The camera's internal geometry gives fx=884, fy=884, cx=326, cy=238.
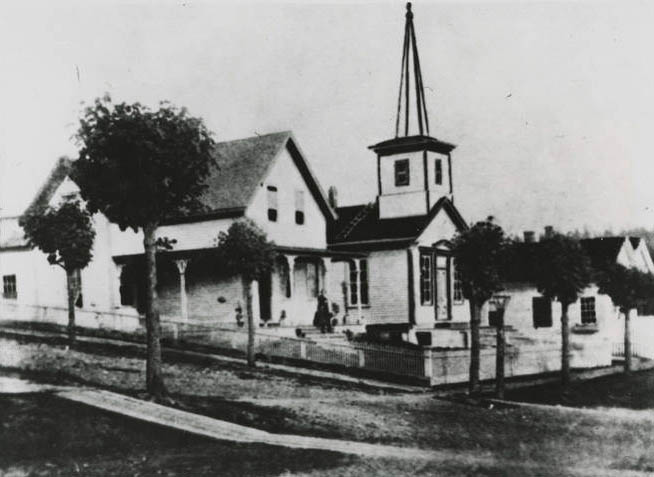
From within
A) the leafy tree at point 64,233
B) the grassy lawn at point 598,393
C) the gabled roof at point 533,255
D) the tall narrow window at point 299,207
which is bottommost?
the grassy lawn at point 598,393

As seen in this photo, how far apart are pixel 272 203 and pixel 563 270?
1085 centimetres

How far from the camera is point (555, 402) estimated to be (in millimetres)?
25547

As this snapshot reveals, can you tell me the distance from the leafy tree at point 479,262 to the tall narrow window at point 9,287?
1826 centimetres

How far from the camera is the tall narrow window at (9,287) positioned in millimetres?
34719

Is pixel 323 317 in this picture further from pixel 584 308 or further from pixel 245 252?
pixel 584 308

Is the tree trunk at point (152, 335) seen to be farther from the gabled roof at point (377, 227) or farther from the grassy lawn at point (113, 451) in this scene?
the gabled roof at point (377, 227)

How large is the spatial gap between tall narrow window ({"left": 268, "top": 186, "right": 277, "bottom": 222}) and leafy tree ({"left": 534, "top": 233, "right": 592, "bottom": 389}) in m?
9.75

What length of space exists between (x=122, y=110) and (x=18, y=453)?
301 inches

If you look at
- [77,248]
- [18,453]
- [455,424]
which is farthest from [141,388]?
→ [77,248]

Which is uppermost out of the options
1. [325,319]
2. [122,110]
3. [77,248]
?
[122,110]

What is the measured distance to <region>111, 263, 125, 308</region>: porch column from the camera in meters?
34.1

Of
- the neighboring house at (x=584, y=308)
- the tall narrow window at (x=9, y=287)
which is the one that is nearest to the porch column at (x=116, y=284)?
the tall narrow window at (x=9, y=287)

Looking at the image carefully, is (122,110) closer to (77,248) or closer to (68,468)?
(68,468)

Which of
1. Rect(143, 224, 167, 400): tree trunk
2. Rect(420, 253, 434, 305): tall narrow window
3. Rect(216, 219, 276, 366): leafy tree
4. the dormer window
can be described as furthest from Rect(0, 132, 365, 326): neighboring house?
Rect(143, 224, 167, 400): tree trunk
